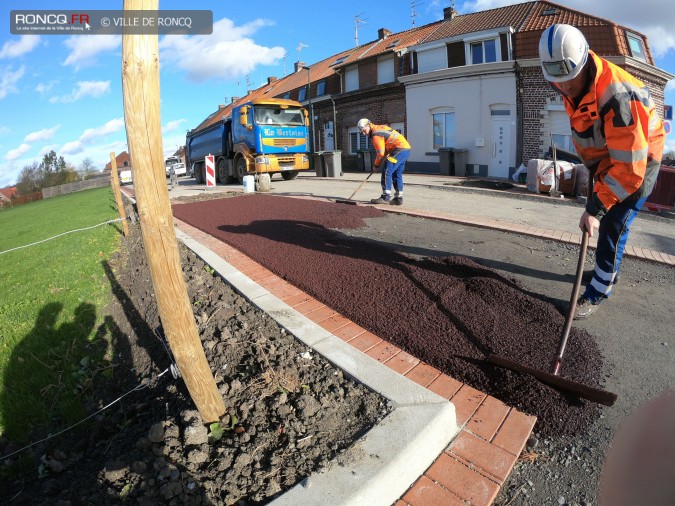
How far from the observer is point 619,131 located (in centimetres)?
277

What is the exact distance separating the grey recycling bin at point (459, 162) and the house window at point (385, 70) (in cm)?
614

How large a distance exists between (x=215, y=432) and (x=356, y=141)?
79.5 ft

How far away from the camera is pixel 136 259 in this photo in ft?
18.9

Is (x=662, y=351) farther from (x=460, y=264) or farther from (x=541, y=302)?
(x=460, y=264)

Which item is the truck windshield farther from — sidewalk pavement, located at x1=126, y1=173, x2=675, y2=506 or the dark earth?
the dark earth

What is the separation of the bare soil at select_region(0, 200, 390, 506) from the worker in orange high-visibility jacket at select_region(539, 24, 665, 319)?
231cm

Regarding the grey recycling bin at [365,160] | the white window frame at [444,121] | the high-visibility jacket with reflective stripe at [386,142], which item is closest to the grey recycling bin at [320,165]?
the grey recycling bin at [365,160]

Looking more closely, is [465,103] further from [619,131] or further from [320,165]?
[619,131]

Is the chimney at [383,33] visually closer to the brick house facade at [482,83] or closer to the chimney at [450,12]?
the brick house facade at [482,83]

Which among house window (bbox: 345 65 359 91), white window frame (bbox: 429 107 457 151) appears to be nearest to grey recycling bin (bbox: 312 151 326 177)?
white window frame (bbox: 429 107 457 151)

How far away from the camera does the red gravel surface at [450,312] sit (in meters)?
2.37

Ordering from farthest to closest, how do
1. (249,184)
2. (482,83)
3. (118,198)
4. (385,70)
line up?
(385,70) < (482,83) < (249,184) < (118,198)

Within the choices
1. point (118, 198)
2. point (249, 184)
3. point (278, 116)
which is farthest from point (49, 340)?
point (278, 116)

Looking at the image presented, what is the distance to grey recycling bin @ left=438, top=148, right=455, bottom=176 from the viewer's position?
59.5ft
